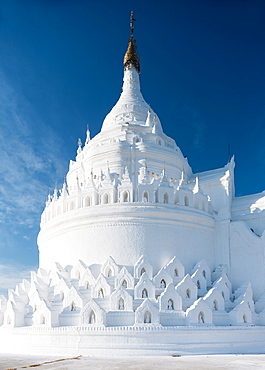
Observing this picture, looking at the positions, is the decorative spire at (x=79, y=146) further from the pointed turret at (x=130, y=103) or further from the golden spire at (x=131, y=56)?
the golden spire at (x=131, y=56)

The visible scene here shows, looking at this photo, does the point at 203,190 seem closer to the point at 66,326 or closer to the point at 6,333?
the point at 66,326

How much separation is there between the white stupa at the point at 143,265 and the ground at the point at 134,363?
1.72 m

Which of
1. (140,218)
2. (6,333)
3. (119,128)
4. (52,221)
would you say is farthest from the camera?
(119,128)

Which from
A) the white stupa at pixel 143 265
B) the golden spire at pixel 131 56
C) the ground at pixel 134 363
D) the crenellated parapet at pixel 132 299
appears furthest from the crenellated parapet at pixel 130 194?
the golden spire at pixel 131 56

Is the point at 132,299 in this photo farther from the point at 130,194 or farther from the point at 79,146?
the point at 79,146

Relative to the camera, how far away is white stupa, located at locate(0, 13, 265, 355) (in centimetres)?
2117

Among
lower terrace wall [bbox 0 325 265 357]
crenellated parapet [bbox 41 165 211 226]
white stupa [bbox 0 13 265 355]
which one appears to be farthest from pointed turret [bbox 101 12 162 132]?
lower terrace wall [bbox 0 325 265 357]

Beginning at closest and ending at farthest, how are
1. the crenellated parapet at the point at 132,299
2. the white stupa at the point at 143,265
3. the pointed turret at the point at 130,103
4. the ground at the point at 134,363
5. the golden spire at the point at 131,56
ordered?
the ground at the point at 134,363 → the white stupa at the point at 143,265 → the crenellated parapet at the point at 132,299 → the pointed turret at the point at 130,103 → the golden spire at the point at 131,56

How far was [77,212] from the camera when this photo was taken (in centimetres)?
2689

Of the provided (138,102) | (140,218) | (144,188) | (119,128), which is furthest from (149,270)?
(138,102)

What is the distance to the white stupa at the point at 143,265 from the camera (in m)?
21.2

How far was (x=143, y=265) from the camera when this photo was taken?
24031mm

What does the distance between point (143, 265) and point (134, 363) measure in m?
7.37

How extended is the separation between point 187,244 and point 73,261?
23.8 ft
